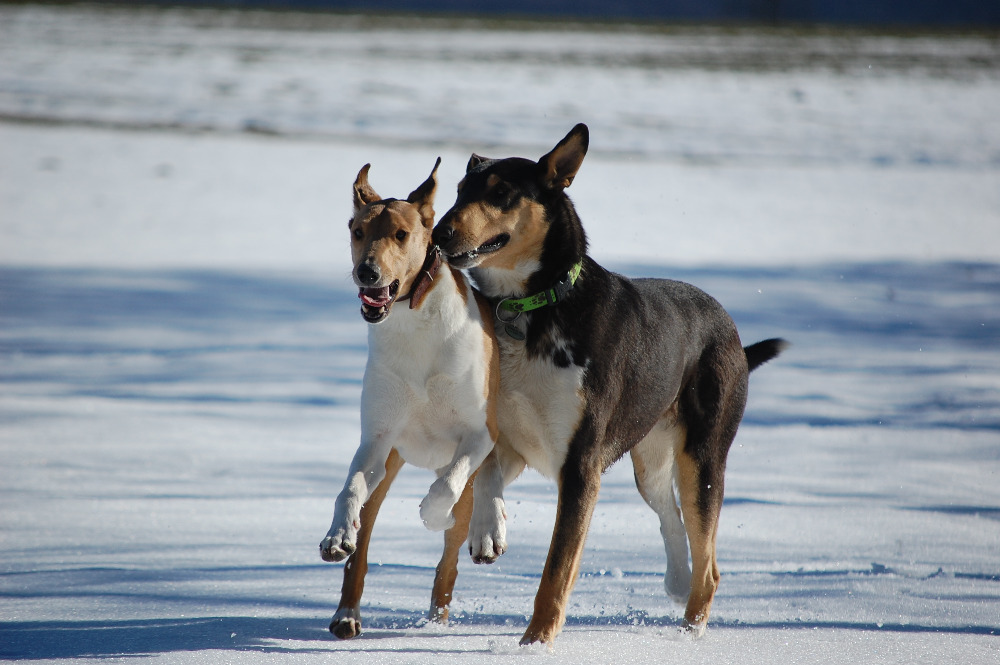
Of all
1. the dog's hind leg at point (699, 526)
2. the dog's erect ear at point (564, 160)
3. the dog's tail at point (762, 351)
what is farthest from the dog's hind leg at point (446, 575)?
the dog's tail at point (762, 351)

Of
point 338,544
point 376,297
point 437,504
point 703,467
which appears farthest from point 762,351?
point 338,544

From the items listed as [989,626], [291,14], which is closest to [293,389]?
[989,626]

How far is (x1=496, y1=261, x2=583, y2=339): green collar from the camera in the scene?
12.7 feet

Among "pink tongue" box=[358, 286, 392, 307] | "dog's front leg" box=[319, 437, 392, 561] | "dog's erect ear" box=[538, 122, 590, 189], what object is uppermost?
"dog's erect ear" box=[538, 122, 590, 189]

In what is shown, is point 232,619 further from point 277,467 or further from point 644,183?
point 644,183

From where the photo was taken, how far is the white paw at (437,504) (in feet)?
11.6

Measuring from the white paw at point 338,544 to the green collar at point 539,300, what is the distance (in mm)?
959

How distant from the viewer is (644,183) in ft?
49.0

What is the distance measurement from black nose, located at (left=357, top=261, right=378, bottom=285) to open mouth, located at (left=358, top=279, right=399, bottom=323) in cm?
7

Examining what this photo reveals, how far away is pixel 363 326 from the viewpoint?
11156 millimetres

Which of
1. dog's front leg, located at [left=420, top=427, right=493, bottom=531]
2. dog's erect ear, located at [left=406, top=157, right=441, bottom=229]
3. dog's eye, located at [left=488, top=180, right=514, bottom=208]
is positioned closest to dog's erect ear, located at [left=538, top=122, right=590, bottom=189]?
dog's eye, located at [left=488, top=180, right=514, bottom=208]

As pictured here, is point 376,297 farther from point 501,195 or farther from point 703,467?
point 703,467

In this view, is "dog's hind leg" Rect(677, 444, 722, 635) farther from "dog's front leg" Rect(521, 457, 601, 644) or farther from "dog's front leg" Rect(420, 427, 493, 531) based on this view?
"dog's front leg" Rect(420, 427, 493, 531)

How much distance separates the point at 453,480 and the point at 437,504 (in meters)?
0.09
